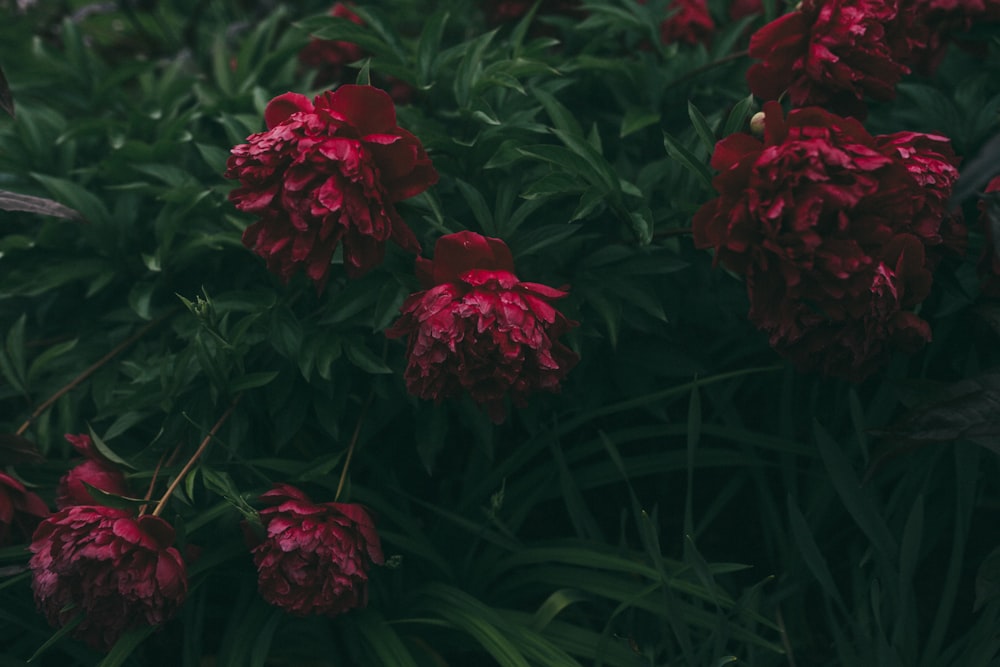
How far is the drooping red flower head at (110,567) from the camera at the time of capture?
0.96 meters

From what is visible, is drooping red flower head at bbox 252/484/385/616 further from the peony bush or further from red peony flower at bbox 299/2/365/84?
red peony flower at bbox 299/2/365/84

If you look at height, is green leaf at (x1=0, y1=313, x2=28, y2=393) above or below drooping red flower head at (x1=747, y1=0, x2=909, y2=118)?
below

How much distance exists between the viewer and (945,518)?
128cm

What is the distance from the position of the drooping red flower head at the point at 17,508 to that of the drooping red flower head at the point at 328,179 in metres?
0.44

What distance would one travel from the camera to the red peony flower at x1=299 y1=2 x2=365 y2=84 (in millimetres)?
1648

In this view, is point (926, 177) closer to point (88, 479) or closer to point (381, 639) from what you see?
point (381, 639)

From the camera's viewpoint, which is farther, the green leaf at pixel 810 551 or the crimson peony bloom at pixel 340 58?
the crimson peony bloom at pixel 340 58

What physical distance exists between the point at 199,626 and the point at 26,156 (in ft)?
3.00

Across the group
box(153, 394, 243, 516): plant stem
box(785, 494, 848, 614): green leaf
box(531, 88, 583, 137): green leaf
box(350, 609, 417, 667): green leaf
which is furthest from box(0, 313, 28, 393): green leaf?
box(785, 494, 848, 614): green leaf

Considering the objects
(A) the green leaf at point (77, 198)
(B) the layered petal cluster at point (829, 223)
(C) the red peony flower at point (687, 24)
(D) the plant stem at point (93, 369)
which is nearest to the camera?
(B) the layered petal cluster at point (829, 223)

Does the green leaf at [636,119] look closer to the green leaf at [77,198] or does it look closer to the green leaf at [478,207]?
the green leaf at [478,207]

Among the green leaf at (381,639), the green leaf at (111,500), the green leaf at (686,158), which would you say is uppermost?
the green leaf at (686,158)

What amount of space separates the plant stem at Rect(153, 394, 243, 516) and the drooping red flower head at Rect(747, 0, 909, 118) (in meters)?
0.82

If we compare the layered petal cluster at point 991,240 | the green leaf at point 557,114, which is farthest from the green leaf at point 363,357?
the layered petal cluster at point 991,240
